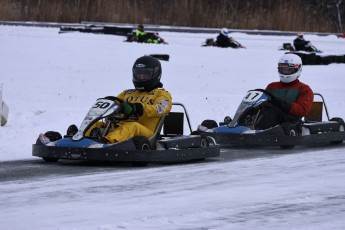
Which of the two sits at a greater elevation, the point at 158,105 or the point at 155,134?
the point at 158,105

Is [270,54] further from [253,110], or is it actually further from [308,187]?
[308,187]

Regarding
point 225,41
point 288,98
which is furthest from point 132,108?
point 225,41

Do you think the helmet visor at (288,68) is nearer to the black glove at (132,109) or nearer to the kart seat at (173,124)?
the kart seat at (173,124)

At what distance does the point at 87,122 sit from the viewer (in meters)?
10.3

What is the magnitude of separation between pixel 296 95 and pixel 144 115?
3.36 m

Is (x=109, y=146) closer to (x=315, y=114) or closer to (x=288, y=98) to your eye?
(x=288, y=98)

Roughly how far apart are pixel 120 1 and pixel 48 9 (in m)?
2.86

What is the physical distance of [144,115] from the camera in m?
10.8

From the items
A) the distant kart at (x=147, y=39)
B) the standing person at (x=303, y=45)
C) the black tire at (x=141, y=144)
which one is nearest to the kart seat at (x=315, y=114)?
the black tire at (x=141, y=144)

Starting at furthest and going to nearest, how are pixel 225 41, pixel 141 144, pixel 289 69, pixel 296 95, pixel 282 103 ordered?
1. pixel 225 41
2. pixel 289 69
3. pixel 296 95
4. pixel 282 103
5. pixel 141 144

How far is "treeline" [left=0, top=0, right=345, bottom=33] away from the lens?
3797cm

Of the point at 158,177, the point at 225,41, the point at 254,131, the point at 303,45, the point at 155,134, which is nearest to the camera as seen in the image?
the point at 158,177

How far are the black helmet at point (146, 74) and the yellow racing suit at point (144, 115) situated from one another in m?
0.08

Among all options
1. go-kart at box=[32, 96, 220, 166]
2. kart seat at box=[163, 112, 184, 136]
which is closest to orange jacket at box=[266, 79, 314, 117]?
kart seat at box=[163, 112, 184, 136]
